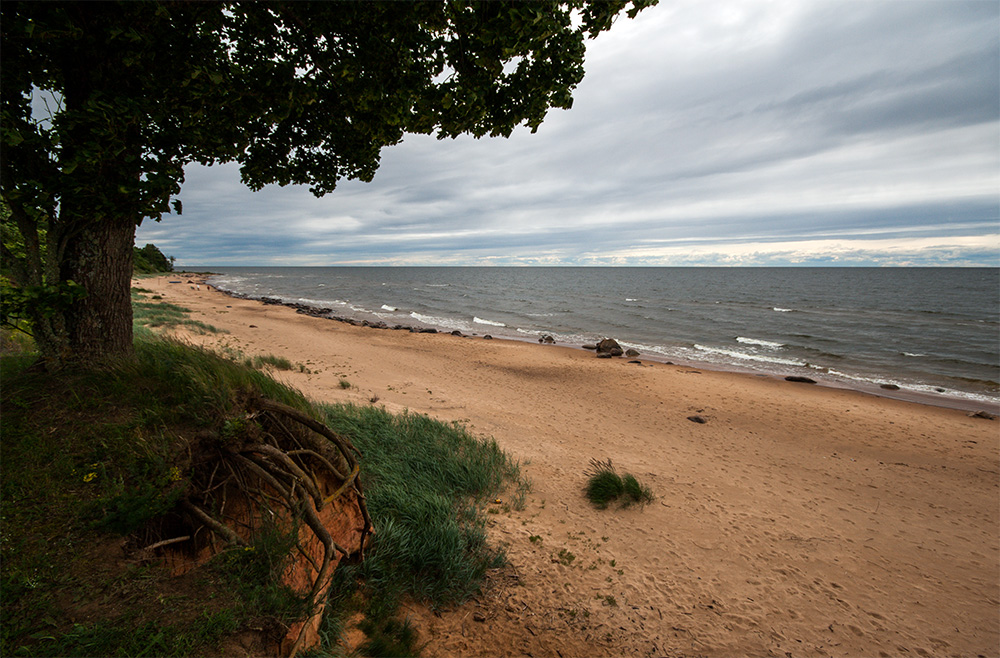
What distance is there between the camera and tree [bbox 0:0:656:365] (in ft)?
10.1

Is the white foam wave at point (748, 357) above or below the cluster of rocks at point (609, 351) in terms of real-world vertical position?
below

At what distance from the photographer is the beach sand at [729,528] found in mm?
4176

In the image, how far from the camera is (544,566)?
15.6 ft

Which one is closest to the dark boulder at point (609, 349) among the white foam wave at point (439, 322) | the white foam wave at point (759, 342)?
the white foam wave at point (759, 342)

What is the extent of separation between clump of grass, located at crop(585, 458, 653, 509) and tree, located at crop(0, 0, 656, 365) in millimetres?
5261

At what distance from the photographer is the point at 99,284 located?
373cm

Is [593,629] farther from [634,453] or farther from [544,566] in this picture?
[634,453]

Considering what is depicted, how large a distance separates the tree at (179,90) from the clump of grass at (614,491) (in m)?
5.26

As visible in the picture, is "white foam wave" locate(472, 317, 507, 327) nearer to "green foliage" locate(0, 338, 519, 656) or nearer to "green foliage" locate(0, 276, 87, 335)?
"green foliage" locate(0, 338, 519, 656)

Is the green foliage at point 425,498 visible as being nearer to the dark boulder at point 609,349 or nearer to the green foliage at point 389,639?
the green foliage at point 389,639

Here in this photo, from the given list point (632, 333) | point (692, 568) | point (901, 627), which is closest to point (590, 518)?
point (692, 568)

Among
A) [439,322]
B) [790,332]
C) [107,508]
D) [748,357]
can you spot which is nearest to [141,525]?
[107,508]

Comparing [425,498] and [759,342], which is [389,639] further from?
[759,342]

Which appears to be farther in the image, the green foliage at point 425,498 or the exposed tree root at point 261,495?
the green foliage at point 425,498
